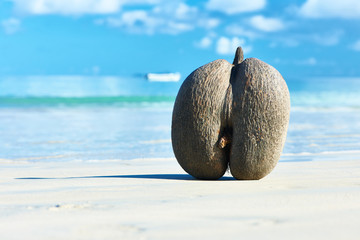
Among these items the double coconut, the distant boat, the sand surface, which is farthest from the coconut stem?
the distant boat

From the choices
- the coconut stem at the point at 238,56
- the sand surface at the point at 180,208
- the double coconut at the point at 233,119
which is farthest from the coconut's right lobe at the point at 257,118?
the coconut stem at the point at 238,56

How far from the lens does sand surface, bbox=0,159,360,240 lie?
3318mm

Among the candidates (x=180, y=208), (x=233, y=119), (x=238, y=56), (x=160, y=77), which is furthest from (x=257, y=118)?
(x=160, y=77)

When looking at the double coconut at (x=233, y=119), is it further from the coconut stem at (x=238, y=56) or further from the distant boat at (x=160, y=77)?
the distant boat at (x=160, y=77)

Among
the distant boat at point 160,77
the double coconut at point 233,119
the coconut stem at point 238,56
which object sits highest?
the distant boat at point 160,77

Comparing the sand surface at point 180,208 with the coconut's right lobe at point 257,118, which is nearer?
the sand surface at point 180,208

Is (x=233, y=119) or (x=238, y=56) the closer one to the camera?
(x=233, y=119)

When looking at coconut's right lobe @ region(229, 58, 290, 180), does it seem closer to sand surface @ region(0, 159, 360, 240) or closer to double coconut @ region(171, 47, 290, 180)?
double coconut @ region(171, 47, 290, 180)

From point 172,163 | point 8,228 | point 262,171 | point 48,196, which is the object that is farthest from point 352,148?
point 8,228

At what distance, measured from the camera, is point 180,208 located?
161 inches

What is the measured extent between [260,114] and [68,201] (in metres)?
2.29

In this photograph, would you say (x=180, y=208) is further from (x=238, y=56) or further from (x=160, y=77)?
(x=160, y=77)

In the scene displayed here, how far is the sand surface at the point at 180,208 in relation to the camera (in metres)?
3.32

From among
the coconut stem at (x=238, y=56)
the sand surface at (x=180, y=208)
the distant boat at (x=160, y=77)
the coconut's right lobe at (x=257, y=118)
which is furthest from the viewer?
the distant boat at (x=160, y=77)
